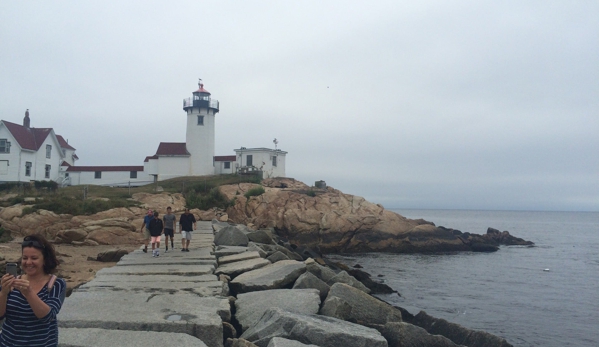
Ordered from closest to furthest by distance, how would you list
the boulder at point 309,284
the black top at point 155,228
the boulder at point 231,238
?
1. the boulder at point 309,284
2. the black top at point 155,228
3. the boulder at point 231,238

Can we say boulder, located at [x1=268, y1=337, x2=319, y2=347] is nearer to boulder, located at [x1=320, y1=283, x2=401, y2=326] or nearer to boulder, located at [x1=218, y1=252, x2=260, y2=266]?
boulder, located at [x1=320, y1=283, x2=401, y2=326]

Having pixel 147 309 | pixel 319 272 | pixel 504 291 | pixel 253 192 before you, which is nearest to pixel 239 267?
pixel 319 272

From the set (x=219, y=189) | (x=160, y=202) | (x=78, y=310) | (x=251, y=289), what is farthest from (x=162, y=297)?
(x=219, y=189)

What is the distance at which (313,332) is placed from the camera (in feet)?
20.0

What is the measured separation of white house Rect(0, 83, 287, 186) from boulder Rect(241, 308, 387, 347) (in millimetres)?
36109

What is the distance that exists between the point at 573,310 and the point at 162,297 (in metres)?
14.4

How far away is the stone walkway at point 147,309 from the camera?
550cm

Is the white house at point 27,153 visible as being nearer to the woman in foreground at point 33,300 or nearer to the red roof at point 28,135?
the red roof at point 28,135

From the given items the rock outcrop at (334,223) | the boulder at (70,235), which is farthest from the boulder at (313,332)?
the rock outcrop at (334,223)

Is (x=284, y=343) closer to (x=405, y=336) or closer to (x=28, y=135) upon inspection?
(x=405, y=336)

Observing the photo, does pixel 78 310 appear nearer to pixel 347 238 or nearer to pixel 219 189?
pixel 347 238

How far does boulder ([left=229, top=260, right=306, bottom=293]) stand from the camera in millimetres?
9492

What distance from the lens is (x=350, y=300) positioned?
8.54 m

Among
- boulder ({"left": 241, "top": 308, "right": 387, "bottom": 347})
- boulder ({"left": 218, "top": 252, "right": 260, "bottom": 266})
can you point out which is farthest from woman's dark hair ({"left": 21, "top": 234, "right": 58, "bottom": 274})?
boulder ({"left": 218, "top": 252, "right": 260, "bottom": 266})
